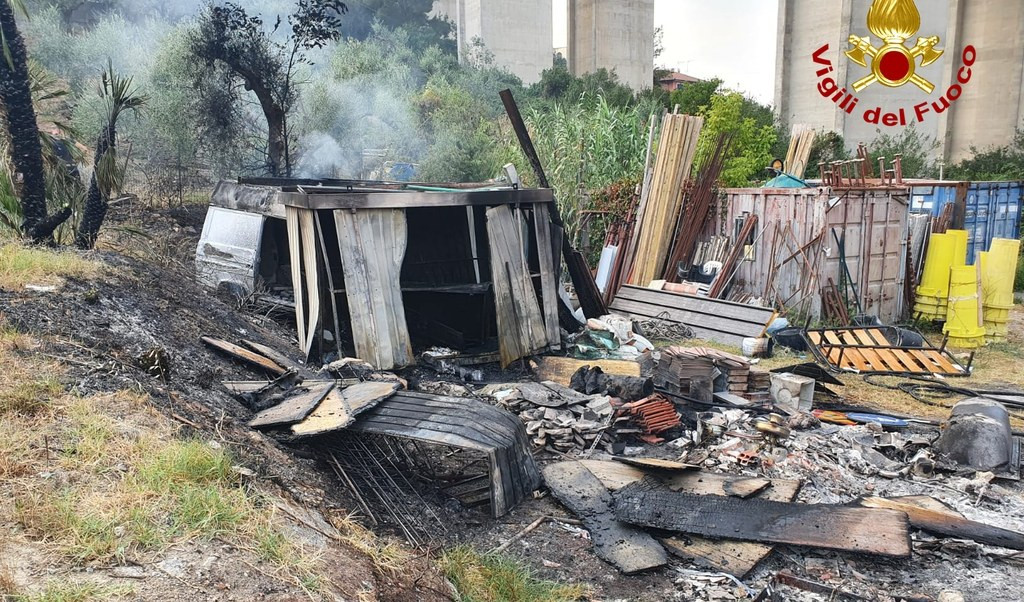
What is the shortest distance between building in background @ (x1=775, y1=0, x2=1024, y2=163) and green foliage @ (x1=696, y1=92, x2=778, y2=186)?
39.9 feet

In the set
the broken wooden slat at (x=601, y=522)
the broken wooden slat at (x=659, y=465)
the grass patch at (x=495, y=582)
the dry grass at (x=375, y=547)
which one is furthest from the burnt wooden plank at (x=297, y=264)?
the grass patch at (x=495, y=582)

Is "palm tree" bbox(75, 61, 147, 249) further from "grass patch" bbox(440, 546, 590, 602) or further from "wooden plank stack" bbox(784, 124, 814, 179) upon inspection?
"wooden plank stack" bbox(784, 124, 814, 179)

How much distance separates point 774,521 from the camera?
14.8 ft

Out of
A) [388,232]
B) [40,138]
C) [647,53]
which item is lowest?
[388,232]

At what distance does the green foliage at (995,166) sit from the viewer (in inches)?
777

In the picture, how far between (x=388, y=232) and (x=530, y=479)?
3.35m

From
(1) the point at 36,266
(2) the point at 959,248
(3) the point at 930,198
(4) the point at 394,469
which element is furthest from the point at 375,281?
(3) the point at 930,198

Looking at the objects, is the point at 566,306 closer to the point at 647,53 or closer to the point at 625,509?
the point at 625,509

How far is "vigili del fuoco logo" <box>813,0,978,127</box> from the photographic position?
14.4 m

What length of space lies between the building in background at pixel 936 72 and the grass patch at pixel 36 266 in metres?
25.3

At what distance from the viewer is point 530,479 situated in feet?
16.7

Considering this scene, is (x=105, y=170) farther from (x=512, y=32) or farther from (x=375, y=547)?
(x=512, y=32)

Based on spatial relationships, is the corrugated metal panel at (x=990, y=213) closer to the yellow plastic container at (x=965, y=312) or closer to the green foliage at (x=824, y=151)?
the yellow plastic container at (x=965, y=312)

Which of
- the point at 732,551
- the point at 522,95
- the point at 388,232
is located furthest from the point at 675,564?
the point at 522,95
